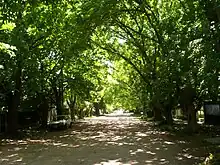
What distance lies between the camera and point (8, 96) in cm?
2247

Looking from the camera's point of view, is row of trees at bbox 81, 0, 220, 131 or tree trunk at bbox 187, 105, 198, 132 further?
tree trunk at bbox 187, 105, 198, 132

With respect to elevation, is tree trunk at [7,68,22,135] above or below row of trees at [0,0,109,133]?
below

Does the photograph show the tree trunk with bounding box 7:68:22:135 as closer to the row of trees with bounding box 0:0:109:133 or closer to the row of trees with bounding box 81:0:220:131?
the row of trees with bounding box 0:0:109:133

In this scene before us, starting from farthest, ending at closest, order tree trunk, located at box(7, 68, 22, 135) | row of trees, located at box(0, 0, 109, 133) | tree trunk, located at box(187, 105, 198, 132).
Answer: tree trunk, located at box(7, 68, 22, 135)
tree trunk, located at box(187, 105, 198, 132)
row of trees, located at box(0, 0, 109, 133)

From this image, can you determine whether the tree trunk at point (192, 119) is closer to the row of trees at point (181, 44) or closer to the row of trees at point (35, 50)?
the row of trees at point (181, 44)

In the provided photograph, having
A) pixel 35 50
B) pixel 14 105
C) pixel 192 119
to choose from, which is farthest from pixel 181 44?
pixel 14 105

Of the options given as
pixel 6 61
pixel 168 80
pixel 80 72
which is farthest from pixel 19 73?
pixel 80 72

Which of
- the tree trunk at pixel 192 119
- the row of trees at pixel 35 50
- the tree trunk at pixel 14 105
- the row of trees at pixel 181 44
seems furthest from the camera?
the tree trunk at pixel 14 105

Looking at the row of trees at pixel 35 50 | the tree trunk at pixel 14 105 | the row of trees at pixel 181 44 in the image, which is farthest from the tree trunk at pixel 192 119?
the tree trunk at pixel 14 105

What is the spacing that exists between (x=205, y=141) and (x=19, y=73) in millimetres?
13001

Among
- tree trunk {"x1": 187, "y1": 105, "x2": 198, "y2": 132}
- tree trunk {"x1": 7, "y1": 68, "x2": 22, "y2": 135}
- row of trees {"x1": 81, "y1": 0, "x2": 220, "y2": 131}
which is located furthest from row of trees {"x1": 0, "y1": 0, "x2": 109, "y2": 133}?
tree trunk {"x1": 187, "y1": 105, "x2": 198, "y2": 132}

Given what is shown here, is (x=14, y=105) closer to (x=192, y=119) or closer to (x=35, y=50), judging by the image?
(x=35, y=50)

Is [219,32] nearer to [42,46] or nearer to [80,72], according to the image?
[42,46]

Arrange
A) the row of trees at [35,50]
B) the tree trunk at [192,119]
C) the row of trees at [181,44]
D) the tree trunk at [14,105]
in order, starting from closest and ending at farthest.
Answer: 1. the row of trees at [181,44]
2. the row of trees at [35,50]
3. the tree trunk at [192,119]
4. the tree trunk at [14,105]
